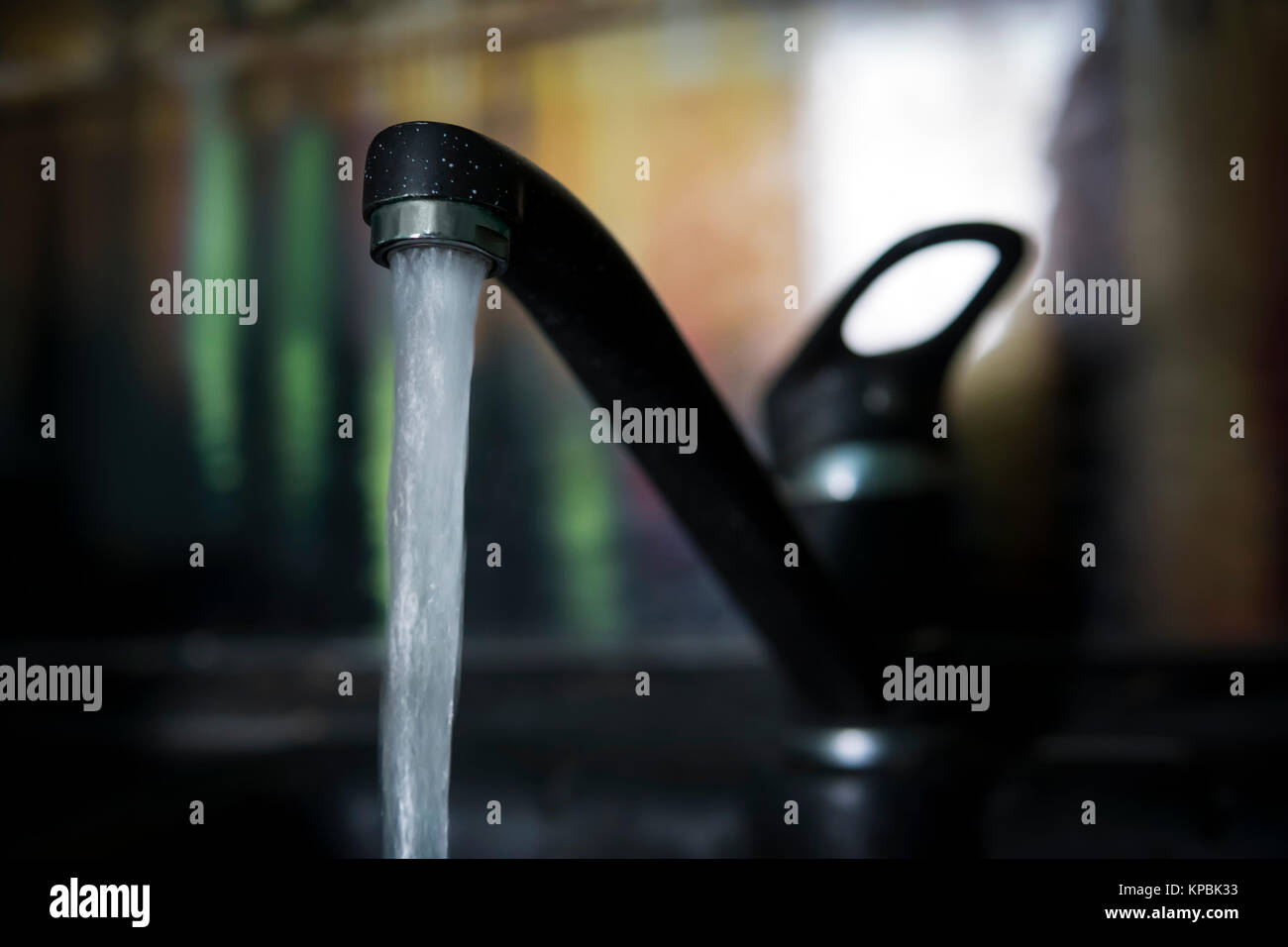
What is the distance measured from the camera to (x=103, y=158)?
2.52 feet

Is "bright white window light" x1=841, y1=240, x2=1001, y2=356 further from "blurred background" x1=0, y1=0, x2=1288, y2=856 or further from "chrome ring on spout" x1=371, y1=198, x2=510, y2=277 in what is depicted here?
"chrome ring on spout" x1=371, y1=198, x2=510, y2=277

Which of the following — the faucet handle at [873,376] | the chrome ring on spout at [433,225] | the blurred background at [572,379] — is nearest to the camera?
the chrome ring on spout at [433,225]

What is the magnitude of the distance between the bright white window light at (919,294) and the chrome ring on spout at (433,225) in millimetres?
476

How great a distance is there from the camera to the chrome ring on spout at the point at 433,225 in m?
0.25

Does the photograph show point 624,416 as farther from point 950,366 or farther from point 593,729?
point 593,729

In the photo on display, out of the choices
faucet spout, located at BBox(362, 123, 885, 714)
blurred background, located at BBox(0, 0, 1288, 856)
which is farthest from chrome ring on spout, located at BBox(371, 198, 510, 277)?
blurred background, located at BBox(0, 0, 1288, 856)

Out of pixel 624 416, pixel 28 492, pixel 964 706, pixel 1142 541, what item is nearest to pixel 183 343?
pixel 28 492

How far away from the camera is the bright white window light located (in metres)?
0.69

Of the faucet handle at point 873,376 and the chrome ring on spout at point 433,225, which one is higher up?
the faucet handle at point 873,376

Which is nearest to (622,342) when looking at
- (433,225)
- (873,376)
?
(433,225)

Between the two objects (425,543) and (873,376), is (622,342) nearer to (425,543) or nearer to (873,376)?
(425,543)

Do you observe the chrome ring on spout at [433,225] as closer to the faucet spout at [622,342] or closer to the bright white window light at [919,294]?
the faucet spout at [622,342]

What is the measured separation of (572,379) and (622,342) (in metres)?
0.41

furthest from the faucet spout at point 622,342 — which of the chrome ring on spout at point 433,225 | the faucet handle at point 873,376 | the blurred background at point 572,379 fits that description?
the blurred background at point 572,379
